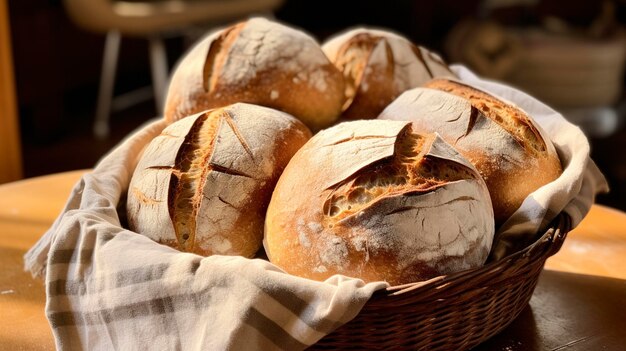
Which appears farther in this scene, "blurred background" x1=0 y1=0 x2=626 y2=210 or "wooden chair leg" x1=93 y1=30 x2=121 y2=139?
"wooden chair leg" x1=93 y1=30 x2=121 y2=139

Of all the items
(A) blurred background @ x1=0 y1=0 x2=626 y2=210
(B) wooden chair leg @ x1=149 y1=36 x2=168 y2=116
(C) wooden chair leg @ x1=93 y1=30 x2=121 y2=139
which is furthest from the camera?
(C) wooden chair leg @ x1=93 y1=30 x2=121 y2=139

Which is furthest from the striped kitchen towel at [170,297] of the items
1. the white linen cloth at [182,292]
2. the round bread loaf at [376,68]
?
the round bread loaf at [376,68]

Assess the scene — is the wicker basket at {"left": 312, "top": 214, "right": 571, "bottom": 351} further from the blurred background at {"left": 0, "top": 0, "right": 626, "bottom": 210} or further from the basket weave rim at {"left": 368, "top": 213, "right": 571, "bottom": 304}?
the blurred background at {"left": 0, "top": 0, "right": 626, "bottom": 210}

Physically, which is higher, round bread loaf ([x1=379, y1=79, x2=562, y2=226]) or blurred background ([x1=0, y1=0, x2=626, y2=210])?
round bread loaf ([x1=379, y1=79, x2=562, y2=226])

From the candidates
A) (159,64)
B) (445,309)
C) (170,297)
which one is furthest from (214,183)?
(159,64)

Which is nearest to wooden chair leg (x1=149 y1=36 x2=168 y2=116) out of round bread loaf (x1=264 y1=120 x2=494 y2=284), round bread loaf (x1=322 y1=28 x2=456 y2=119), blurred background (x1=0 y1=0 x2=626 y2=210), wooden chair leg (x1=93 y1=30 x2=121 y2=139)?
blurred background (x1=0 y1=0 x2=626 y2=210)

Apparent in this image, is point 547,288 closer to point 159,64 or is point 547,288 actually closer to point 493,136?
point 493,136

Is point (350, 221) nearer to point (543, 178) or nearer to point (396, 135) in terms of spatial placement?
point (396, 135)

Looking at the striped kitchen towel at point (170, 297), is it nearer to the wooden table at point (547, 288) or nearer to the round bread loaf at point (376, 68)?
the wooden table at point (547, 288)
